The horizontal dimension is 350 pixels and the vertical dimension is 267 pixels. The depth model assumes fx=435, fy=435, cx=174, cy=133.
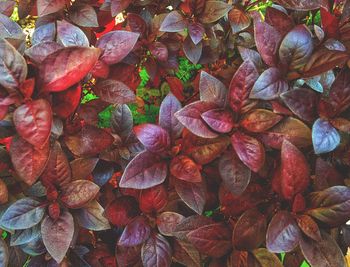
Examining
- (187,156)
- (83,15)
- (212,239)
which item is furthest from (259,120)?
(83,15)

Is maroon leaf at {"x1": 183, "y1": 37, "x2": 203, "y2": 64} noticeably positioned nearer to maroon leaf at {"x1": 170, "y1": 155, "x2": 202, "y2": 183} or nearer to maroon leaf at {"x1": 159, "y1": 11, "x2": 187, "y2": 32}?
maroon leaf at {"x1": 159, "y1": 11, "x2": 187, "y2": 32}

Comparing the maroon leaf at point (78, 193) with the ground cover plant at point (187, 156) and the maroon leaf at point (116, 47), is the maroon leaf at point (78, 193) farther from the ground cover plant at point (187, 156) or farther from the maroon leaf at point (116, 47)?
the maroon leaf at point (116, 47)

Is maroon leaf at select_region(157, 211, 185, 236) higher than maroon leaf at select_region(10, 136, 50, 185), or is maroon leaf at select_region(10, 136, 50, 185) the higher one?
maroon leaf at select_region(10, 136, 50, 185)

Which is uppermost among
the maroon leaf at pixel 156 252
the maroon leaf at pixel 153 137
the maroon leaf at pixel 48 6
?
the maroon leaf at pixel 48 6

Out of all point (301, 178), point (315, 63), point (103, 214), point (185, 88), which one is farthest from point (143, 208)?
point (185, 88)

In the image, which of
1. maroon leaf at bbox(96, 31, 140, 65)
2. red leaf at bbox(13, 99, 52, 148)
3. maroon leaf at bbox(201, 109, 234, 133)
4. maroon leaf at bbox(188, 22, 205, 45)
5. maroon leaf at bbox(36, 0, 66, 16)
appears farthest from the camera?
maroon leaf at bbox(188, 22, 205, 45)

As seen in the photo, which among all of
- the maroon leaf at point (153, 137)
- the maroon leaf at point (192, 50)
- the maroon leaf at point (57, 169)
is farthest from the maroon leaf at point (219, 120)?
the maroon leaf at point (192, 50)

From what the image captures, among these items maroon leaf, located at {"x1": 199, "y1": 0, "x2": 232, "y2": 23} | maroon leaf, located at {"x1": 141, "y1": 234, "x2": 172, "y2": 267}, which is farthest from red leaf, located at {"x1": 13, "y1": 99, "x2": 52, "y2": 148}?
maroon leaf, located at {"x1": 199, "y1": 0, "x2": 232, "y2": 23}
